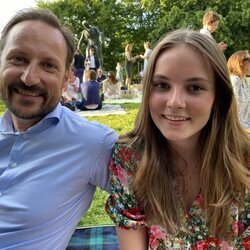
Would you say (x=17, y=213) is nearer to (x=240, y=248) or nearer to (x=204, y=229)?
(x=204, y=229)

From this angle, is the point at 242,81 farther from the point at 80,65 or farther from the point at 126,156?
the point at 80,65

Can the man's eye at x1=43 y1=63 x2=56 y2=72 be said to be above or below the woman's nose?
above

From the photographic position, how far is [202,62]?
1.46m

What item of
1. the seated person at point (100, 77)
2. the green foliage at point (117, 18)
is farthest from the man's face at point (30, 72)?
the green foliage at point (117, 18)

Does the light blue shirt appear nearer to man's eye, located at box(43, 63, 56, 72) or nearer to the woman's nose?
man's eye, located at box(43, 63, 56, 72)

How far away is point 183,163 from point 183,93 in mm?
371

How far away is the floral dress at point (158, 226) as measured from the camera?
155 centimetres

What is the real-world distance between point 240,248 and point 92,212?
1725 millimetres

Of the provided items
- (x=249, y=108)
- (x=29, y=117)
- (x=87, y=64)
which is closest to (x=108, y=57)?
(x=87, y=64)

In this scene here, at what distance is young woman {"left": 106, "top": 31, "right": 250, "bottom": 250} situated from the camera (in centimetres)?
147

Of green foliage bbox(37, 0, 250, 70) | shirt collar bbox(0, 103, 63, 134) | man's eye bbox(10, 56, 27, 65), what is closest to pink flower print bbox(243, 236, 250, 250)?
shirt collar bbox(0, 103, 63, 134)

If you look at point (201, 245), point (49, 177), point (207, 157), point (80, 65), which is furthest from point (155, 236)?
point (80, 65)

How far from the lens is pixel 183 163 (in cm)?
168

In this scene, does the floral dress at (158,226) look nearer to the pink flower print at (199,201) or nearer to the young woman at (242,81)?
the pink flower print at (199,201)
